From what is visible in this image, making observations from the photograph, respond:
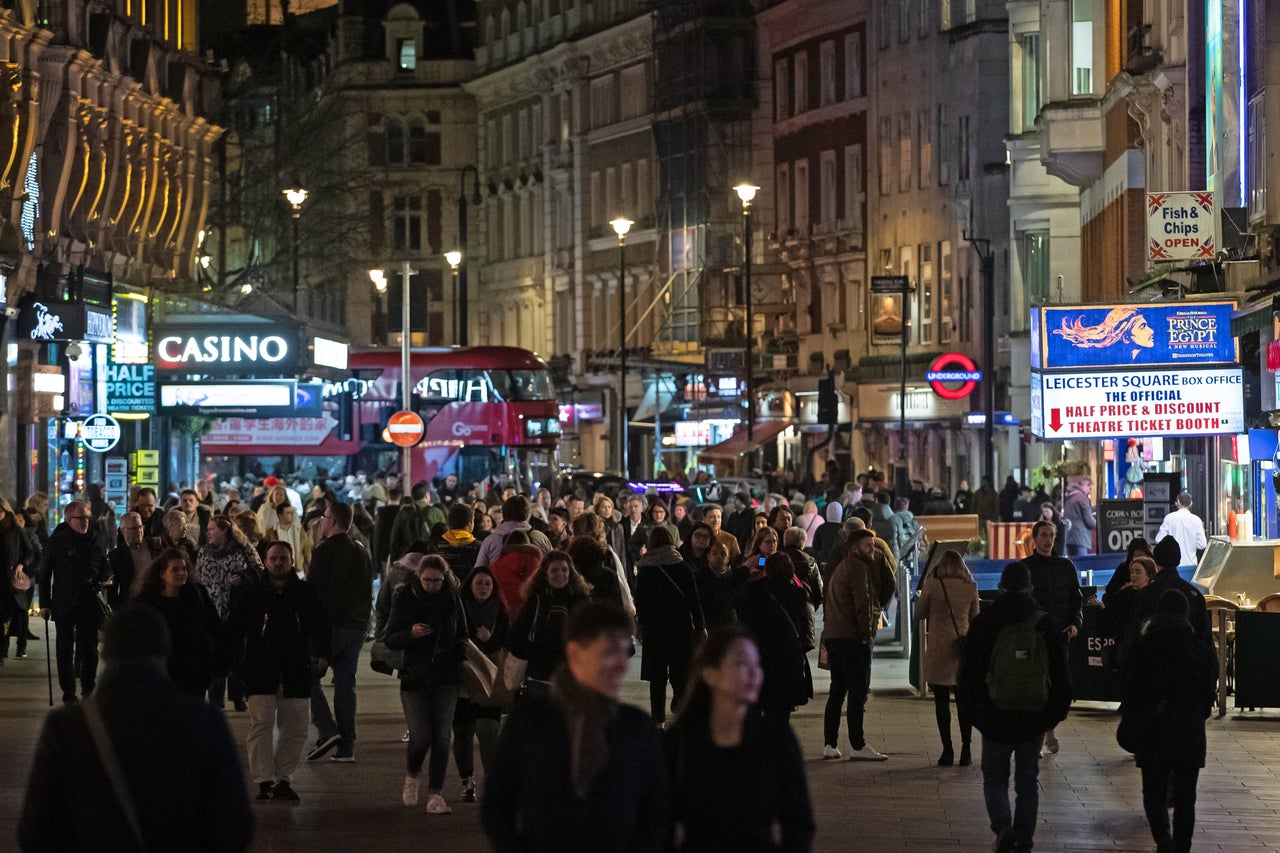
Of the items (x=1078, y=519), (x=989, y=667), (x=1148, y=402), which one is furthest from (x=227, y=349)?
(x=989, y=667)

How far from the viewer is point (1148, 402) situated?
28734 mm

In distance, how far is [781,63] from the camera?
3105 inches

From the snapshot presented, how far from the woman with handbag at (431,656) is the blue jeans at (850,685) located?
3586 millimetres

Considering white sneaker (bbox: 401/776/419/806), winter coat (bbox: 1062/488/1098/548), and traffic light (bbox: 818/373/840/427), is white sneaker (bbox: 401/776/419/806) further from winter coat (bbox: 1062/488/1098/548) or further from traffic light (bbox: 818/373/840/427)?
traffic light (bbox: 818/373/840/427)

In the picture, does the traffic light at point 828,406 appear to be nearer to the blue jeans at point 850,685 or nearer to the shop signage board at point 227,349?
the shop signage board at point 227,349

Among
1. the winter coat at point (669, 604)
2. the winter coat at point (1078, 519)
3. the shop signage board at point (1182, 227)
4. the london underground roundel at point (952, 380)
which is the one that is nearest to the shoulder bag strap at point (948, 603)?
the winter coat at point (669, 604)

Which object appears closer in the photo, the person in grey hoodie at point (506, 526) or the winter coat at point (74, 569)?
the person in grey hoodie at point (506, 526)

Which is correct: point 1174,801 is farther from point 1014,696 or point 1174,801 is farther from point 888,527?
point 888,527

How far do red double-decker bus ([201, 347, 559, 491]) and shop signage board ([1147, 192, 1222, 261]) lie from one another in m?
32.9

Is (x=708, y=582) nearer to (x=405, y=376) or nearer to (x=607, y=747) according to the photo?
(x=607, y=747)

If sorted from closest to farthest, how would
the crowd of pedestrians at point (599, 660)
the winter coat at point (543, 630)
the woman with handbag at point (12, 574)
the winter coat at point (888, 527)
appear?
1. the crowd of pedestrians at point (599, 660)
2. the winter coat at point (543, 630)
3. the woman with handbag at point (12, 574)
4. the winter coat at point (888, 527)

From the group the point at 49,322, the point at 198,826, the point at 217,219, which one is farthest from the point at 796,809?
the point at 217,219

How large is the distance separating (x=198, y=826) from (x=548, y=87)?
9176 cm

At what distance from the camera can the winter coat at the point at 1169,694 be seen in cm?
1269
